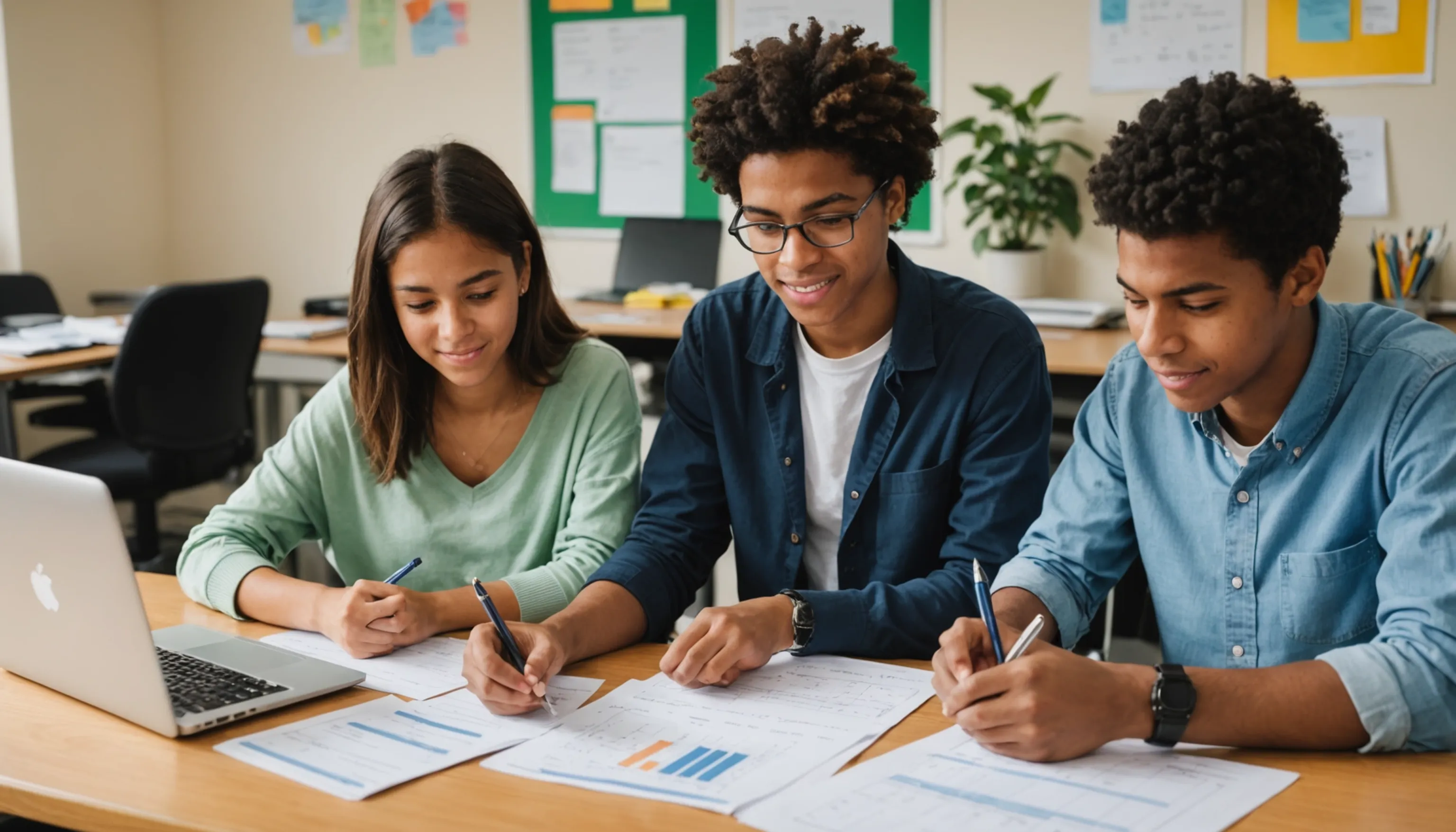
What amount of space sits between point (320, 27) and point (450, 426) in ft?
11.3

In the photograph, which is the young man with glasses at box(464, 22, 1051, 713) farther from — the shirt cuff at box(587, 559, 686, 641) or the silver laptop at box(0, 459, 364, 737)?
the silver laptop at box(0, 459, 364, 737)

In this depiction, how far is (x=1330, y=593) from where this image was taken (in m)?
1.20

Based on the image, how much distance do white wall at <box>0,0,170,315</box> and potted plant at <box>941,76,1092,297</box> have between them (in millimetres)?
3014

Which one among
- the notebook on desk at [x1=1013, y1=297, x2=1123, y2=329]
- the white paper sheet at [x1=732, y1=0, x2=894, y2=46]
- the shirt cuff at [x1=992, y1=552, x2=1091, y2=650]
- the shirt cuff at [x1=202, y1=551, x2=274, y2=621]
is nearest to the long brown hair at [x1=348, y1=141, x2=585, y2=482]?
the shirt cuff at [x1=202, y1=551, x2=274, y2=621]

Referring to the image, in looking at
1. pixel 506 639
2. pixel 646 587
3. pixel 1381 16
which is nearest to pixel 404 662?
pixel 506 639

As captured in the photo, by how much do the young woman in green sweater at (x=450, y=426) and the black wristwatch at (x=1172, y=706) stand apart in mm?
715

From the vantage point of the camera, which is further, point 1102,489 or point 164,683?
point 1102,489

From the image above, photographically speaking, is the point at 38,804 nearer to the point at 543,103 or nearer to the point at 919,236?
the point at 919,236

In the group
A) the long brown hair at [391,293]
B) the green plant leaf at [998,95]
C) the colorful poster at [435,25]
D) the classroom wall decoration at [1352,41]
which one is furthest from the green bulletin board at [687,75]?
the long brown hair at [391,293]

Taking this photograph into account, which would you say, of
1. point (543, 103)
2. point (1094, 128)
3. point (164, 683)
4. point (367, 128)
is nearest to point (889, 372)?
point (164, 683)

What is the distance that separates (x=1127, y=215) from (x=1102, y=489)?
330 mm

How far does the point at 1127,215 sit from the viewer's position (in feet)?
3.72

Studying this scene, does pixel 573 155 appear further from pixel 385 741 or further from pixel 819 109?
pixel 385 741

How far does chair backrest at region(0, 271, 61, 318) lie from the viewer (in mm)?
3857
